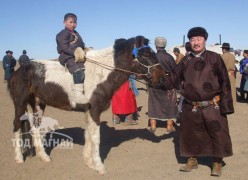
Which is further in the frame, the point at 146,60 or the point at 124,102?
the point at 124,102

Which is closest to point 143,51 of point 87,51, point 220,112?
point 87,51

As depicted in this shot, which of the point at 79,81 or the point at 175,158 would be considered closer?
the point at 79,81

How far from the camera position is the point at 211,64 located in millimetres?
4742

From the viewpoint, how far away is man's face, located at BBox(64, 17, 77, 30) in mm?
5367

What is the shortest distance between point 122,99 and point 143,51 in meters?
3.86

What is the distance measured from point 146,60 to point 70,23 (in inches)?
Answer: 59.1

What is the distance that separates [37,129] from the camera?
20.1ft

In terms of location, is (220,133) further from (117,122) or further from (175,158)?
(117,122)

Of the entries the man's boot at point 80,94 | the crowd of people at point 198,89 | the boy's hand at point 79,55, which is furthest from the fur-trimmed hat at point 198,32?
the man's boot at point 80,94

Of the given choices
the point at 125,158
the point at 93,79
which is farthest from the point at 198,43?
the point at 125,158

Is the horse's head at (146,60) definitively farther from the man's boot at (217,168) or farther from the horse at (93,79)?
the man's boot at (217,168)

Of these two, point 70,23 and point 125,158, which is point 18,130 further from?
point 70,23

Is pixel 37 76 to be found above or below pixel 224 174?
above

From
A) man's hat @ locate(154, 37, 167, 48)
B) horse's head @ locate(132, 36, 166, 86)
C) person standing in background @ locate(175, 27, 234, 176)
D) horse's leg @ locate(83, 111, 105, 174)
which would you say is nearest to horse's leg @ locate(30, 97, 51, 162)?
horse's leg @ locate(83, 111, 105, 174)
